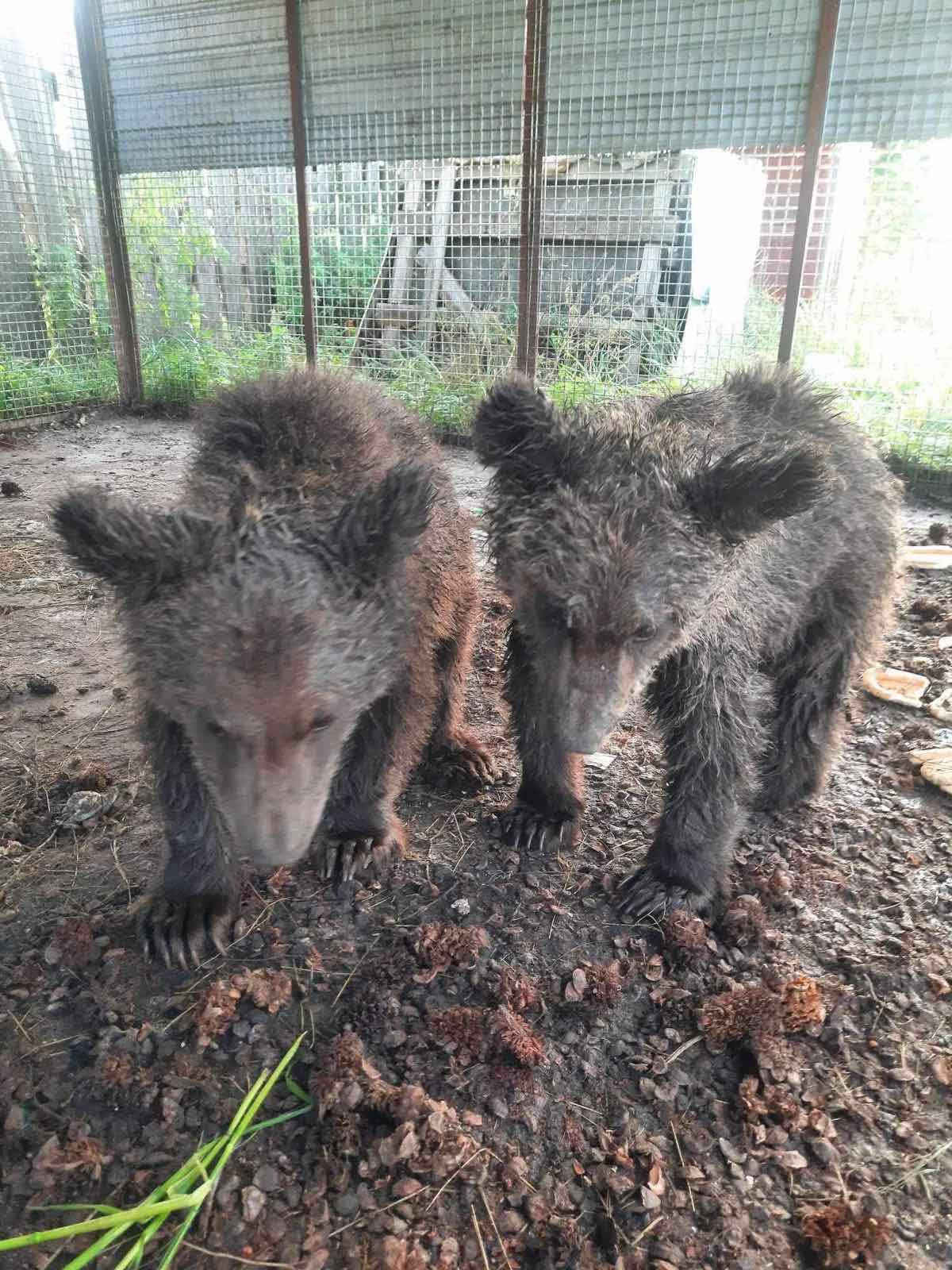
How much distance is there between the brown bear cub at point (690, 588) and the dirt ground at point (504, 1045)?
34 centimetres

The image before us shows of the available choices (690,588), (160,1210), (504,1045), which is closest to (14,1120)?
(160,1210)

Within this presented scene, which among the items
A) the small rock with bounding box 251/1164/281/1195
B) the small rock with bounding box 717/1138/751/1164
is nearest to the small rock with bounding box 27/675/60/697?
the small rock with bounding box 251/1164/281/1195

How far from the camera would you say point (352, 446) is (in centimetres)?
306

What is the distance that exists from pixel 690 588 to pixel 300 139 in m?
7.92

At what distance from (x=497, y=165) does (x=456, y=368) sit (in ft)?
6.31

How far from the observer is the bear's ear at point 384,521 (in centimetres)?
247

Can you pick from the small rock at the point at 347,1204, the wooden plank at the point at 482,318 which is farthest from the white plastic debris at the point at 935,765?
the wooden plank at the point at 482,318

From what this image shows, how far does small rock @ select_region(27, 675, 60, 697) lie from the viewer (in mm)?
4664

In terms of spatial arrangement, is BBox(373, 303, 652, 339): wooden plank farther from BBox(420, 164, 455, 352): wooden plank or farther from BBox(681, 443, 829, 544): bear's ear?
BBox(681, 443, 829, 544): bear's ear

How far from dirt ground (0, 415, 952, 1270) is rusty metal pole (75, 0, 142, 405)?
8.17 m

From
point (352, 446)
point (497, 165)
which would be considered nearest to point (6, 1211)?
point (352, 446)

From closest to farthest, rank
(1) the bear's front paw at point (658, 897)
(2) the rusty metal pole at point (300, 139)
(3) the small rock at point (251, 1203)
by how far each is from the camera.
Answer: (3) the small rock at point (251, 1203) < (1) the bear's front paw at point (658, 897) < (2) the rusty metal pole at point (300, 139)

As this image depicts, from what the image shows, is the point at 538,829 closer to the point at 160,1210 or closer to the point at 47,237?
the point at 160,1210

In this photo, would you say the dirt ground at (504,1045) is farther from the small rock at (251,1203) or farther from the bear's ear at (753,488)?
the bear's ear at (753,488)
